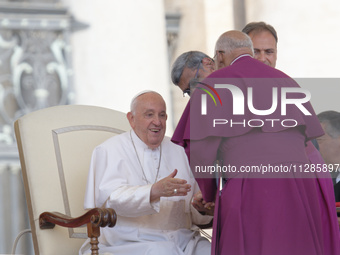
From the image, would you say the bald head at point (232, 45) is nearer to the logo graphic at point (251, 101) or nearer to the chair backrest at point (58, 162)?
the logo graphic at point (251, 101)

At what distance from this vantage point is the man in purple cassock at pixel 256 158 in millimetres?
3633

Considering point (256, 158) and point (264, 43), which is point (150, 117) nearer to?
point (256, 158)

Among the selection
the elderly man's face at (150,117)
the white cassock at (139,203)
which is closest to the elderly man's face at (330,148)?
the white cassock at (139,203)

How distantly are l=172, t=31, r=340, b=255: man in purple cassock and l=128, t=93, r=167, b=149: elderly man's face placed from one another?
0.33m

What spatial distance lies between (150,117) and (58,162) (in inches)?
25.4

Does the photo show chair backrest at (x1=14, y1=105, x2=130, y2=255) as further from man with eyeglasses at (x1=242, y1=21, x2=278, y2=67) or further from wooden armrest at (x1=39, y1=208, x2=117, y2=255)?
man with eyeglasses at (x1=242, y1=21, x2=278, y2=67)

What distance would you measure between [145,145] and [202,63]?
710 millimetres

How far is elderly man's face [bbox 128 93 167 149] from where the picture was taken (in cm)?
413

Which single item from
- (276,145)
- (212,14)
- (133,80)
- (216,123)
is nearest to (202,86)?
(216,123)

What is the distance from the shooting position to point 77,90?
6.68 meters

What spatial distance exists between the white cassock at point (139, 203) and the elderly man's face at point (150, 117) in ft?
0.34

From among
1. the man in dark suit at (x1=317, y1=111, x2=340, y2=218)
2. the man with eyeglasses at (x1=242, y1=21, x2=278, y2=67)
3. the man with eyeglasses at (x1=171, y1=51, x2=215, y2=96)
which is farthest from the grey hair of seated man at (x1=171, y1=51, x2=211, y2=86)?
the man in dark suit at (x1=317, y1=111, x2=340, y2=218)

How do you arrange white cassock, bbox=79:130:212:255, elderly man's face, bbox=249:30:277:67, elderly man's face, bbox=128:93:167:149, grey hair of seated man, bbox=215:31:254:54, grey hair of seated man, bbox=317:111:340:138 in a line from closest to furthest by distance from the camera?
grey hair of seated man, bbox=215:31:254:54 → white cassock, bbox=79:130:212:255 → elderly man's face, bbox=128:93:167:149 → elderly man's face, bbox=249:30:277:67 → grey hair of seated man, bbox=317:111:340:138

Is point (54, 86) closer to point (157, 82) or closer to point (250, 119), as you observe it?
point (157, 82)
